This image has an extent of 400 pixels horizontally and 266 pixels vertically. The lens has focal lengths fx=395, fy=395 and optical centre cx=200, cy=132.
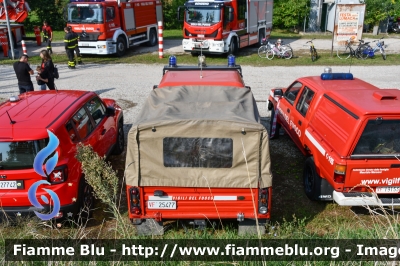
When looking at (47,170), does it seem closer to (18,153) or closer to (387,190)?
(18,153)

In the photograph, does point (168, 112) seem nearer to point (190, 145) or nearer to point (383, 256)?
point (190, 145)

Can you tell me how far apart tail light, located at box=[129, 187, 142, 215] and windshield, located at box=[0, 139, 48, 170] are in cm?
139

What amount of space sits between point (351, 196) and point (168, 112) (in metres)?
2.80

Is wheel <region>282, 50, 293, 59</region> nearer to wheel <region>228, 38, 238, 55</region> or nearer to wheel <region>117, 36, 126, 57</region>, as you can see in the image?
wheel <region>228, 38, 238, 55</region>

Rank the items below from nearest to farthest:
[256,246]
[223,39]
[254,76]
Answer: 1. [256,246]
2. [254,76]
3. [223,39]

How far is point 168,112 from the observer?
5.20 meters

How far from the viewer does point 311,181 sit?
6629 millimetres

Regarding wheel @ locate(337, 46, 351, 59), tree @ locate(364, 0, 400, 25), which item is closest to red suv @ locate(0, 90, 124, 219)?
wheel @ locate(337, 46, 351, 59)

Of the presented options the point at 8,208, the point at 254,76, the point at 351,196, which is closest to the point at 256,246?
the point at 351,196

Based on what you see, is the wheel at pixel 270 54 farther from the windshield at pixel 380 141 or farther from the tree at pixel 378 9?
the tree at pixel 378 9

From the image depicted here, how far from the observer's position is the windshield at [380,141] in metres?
5.45

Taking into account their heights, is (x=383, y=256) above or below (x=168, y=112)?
below

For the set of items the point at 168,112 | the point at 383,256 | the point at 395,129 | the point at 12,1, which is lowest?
the point at 383,256

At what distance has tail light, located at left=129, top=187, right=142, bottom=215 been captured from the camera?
5.06 meters
